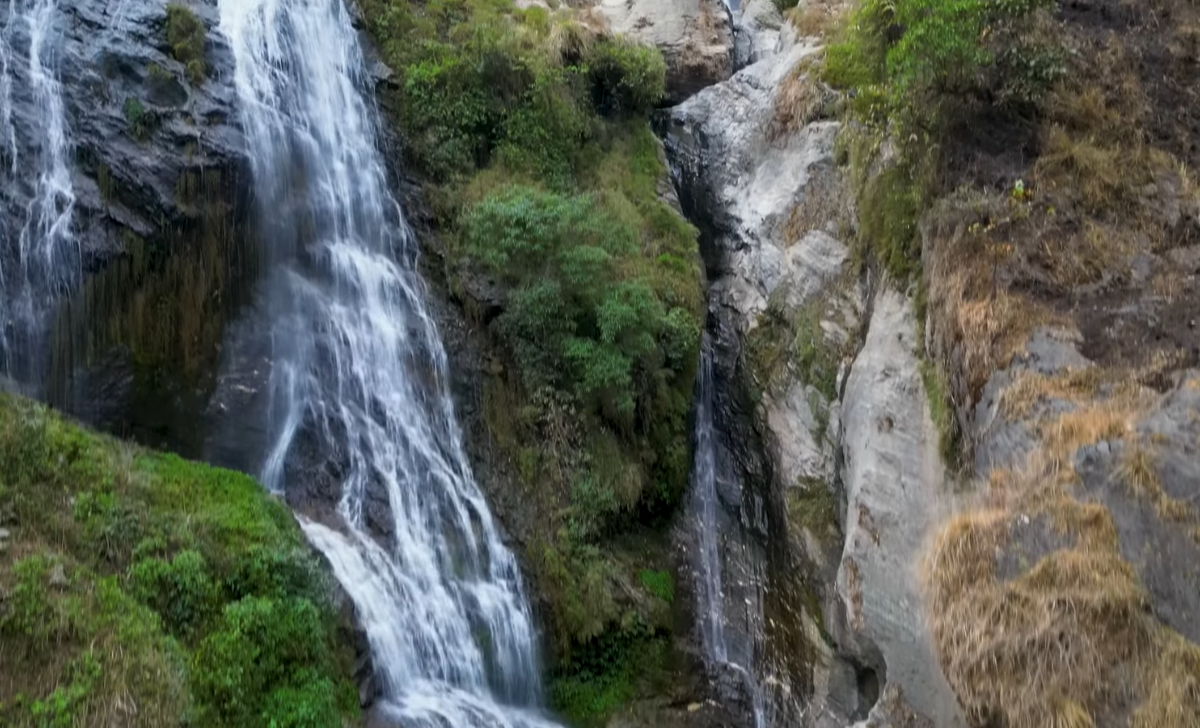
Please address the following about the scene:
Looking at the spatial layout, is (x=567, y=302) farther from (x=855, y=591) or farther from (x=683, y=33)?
(x=683, y=33)

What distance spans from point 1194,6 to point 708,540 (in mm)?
8038

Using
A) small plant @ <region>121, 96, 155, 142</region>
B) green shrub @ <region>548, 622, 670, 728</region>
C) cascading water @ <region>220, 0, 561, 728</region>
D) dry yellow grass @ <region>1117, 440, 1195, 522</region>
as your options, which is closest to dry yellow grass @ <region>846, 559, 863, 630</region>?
green shrub @ <region>548, 622, 670, 728</region>

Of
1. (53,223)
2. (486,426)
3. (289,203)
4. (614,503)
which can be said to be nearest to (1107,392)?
(614,503)

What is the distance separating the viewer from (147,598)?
5.69 m

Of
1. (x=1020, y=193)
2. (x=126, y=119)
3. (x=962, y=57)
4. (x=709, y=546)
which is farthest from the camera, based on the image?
(x=709, y=546)

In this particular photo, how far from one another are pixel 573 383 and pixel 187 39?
6.16 metres

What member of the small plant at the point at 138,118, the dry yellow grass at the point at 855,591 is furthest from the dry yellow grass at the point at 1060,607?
the small plant at the point at 138,118

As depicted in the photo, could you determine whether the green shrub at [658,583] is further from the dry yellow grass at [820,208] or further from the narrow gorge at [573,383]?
the dry yellow grass at [820,208]

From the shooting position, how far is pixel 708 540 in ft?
34.2

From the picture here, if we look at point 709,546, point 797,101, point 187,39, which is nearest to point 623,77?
point 797,101

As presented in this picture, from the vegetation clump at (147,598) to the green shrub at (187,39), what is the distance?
4.88 meters

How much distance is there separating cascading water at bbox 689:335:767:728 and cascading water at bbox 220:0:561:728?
2.30 m

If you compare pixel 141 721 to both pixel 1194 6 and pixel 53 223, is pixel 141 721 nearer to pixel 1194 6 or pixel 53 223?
pixel 53 223

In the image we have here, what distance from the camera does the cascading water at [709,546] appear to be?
924cm
